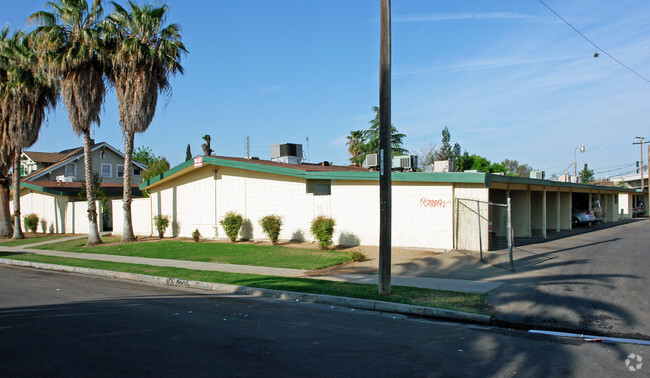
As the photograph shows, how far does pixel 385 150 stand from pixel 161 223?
18921mm

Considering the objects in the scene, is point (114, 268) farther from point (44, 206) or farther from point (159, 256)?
point (44, 206)

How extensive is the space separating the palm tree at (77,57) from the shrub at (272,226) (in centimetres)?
986

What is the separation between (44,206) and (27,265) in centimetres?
1937

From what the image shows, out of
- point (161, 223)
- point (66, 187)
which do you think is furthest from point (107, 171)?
point (161, 223)

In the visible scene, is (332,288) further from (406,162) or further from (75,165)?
(75,165)

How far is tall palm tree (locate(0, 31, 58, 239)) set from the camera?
91.0 feet

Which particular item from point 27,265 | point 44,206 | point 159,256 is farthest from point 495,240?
point 44,206

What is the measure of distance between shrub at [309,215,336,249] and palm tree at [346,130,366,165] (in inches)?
1375

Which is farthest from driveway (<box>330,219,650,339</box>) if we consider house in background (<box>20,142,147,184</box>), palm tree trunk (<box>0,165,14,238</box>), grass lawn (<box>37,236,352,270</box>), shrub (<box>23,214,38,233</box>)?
house in background (<box>20,142,147,184</box>)

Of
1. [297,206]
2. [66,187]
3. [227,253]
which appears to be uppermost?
[66,187]

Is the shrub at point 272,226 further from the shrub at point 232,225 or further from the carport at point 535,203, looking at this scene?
the carport at point 535,203

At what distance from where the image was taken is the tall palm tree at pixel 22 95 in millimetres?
27750

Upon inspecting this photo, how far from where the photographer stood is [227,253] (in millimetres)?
18344

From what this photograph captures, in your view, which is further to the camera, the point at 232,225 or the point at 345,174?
the point at 232,225
